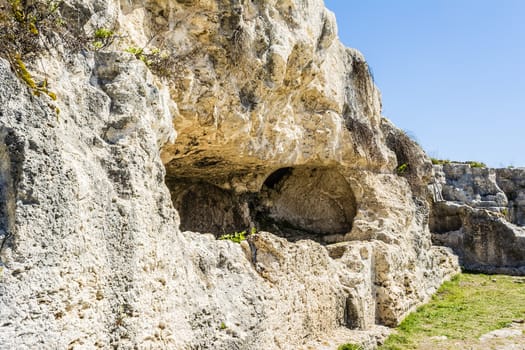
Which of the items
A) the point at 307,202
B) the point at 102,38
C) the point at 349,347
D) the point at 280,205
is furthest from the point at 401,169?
the point at 102,38

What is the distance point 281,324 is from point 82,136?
3.30 meters

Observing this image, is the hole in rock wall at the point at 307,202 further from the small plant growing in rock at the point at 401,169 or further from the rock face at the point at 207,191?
the small plant growing in rock at the point at 401,169

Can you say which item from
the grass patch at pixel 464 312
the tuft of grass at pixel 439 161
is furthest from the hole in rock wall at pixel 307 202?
the tuft of grass at pixel 439 161

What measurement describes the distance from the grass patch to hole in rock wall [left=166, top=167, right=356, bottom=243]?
2722 mm

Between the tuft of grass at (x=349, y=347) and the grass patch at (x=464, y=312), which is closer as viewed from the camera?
the tuft of grass at (x=349, y=347)

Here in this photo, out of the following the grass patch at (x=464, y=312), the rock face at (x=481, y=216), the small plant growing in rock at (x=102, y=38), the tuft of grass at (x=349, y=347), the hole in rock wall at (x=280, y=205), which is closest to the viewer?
the small plant growing in rock at (x=102, y=38)

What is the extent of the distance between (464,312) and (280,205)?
4502 mm

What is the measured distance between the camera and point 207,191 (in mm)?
10492

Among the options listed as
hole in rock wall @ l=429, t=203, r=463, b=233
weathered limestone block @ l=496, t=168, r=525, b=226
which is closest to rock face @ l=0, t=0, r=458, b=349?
hole in rock wall @ l=429, t=203, r=463, b=233

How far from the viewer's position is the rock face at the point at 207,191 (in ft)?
9.95

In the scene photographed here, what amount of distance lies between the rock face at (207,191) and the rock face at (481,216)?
150 inches

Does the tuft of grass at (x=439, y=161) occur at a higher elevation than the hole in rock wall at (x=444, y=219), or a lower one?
higher

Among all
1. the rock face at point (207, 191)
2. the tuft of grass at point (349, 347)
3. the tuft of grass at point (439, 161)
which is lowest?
the tuft of grass at point (349, 347)

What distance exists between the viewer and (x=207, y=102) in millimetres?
6473
